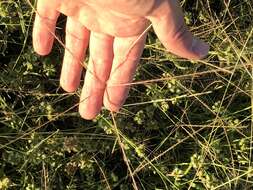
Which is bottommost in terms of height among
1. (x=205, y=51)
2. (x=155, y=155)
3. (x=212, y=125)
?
(x=155, y=155)

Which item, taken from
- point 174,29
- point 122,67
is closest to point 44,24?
point 122,67

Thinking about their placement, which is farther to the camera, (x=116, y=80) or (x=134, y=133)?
(x=134, y=133)

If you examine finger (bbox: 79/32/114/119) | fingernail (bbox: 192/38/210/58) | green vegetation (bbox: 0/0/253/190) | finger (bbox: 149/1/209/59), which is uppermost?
finger (bbox: 149/1/209/59)

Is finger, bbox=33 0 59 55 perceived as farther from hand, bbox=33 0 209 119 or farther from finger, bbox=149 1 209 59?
finger, bbox=149 1 209 59

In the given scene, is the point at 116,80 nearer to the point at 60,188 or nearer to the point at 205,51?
the point at 205,51

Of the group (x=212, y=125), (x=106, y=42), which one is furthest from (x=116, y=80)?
(x=212, y=125)

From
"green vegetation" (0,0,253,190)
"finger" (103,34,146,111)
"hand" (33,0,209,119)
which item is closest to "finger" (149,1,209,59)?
"hand" (33,0,209,119)

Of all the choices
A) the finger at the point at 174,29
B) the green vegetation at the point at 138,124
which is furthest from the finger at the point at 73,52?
the finger at the point at 174,29
